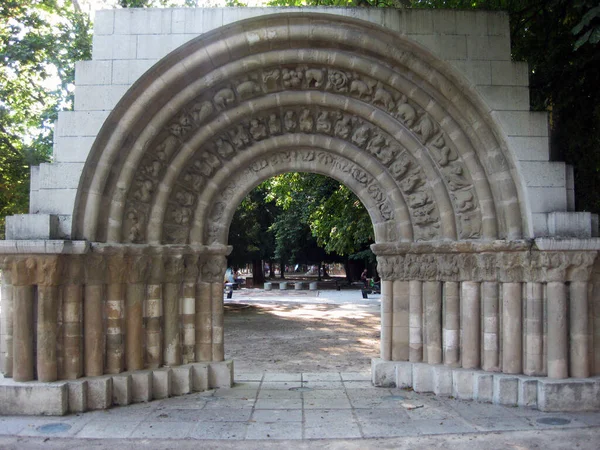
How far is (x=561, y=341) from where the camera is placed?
238 inches

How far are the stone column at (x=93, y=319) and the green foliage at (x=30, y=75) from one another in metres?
5.55

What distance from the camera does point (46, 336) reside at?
5.92 meters

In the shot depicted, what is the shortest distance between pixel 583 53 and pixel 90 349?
7.73 meters

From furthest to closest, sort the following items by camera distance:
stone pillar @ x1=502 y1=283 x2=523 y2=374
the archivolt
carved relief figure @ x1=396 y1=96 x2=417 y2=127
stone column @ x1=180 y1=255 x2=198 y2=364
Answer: stone column @ x1=180 y1=255 x2=198 y2=364 < carved relief figure @ x1=396 y1=96 x2=417 y2=127 < the archivolt < stone pillar @ x1=502 y1=283 x2=523 y2=374

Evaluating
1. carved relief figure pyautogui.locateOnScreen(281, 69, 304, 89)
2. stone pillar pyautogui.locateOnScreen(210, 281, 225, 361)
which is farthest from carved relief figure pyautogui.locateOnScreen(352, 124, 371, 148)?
stone pillar pyautogui.locateOnScreen(210, 281, 225, 361)


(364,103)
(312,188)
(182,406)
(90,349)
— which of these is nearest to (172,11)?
(364,103)

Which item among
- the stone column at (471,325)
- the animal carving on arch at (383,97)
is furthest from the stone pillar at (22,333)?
the stone column at (471,325)

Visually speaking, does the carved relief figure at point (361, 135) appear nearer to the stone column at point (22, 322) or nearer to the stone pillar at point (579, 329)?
the stone pillar at point (579, 329)

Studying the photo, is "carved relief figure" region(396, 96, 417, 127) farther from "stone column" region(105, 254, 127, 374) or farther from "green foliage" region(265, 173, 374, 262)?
"green foliage" region(265, 173, 374, 262)

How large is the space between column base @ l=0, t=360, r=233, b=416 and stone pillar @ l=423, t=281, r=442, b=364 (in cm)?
317

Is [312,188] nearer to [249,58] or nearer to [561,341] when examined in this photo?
[249,58]

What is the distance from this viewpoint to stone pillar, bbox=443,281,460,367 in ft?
22.1

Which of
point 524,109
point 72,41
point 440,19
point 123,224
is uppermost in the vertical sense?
point 72,41

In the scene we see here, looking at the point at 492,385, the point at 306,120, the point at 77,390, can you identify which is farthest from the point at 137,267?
the point at 492,385
